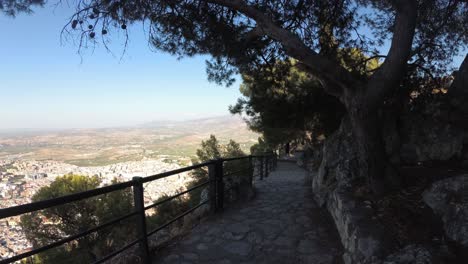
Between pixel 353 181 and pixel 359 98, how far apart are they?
56.7 inches

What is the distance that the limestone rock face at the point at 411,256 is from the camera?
7.67 feet

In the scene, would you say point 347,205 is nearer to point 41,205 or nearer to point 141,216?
point 141,216

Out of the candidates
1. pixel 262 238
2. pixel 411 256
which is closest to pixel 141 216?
pixel 262 238

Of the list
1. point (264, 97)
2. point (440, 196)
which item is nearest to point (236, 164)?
point (264, 97)

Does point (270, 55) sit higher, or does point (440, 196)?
point (270, 55)

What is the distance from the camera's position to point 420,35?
604 cm

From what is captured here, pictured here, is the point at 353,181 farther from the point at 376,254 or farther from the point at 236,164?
the point at 236,164

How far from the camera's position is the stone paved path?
3469 millimetres

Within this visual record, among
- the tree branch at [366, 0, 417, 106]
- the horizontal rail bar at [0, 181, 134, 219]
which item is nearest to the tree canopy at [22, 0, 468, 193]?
the tree branch at [366, 0, 417, 106]

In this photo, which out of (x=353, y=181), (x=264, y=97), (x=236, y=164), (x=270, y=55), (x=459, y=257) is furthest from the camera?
(x=236, y=164)

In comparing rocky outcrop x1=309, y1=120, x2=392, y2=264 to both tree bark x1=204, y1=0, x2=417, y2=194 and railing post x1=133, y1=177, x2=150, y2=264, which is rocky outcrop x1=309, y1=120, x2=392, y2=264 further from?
railing post x1=133, y1=177, x2=150, y2=264

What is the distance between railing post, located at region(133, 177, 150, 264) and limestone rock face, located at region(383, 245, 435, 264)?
7.77ft

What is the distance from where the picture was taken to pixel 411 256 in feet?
7.96

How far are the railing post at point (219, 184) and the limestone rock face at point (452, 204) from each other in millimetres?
2964
